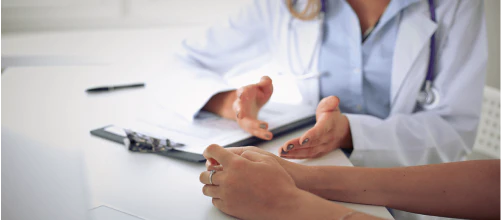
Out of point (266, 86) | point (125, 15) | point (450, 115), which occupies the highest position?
point (125, 15)

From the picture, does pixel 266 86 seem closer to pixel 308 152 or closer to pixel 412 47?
pixel 308 152

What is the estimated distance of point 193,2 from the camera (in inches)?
57.9

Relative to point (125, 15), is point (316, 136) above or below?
below

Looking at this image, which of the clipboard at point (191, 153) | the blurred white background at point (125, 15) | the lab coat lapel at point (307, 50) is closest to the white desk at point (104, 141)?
the clipboard at point (191, 153)

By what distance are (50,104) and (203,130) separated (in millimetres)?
344

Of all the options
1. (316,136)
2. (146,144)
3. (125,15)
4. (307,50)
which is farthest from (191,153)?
(125,15)

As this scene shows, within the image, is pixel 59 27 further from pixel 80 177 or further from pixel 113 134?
pixel 80 177

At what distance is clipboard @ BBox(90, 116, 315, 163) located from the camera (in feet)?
1.86

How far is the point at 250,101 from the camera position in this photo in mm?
702

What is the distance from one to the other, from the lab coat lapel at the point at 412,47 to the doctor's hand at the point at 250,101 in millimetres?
297

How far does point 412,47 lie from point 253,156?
1.62 ft

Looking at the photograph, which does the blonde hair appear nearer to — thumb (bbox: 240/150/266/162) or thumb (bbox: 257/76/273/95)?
thumb (bbox: 257/76/273/95)

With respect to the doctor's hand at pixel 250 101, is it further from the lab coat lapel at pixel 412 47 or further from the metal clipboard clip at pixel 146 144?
the lab coat lapel at pixel 412 47

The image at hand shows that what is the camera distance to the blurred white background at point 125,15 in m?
0.80
